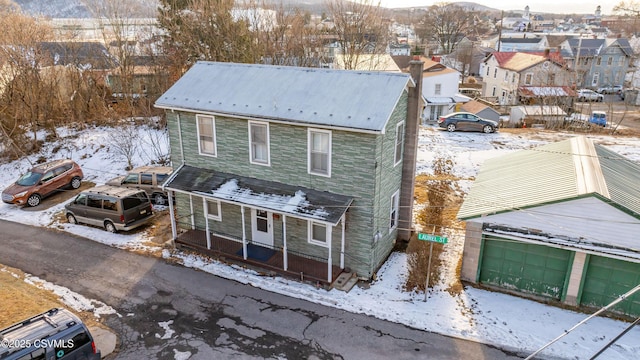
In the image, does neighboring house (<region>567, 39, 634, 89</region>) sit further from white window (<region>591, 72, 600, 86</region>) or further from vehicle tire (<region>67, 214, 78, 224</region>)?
vehicle tire (<region>67, 214, 78, 224</region>)

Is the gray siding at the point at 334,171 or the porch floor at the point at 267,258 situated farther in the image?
the porch floor at the point at 267,258

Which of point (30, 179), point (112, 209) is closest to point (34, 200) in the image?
point (30, 179)

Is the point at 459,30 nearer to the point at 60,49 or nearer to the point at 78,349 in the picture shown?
the point at 60,49

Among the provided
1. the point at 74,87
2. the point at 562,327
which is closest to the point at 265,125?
the point at 562,327

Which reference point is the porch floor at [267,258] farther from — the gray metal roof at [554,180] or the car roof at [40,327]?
the car roof at [40,327]

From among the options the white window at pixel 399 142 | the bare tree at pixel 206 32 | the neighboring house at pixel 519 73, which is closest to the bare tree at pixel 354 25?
the bare tree at pixel 206 32

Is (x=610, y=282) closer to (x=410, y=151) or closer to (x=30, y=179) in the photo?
(x=410, y=151)
